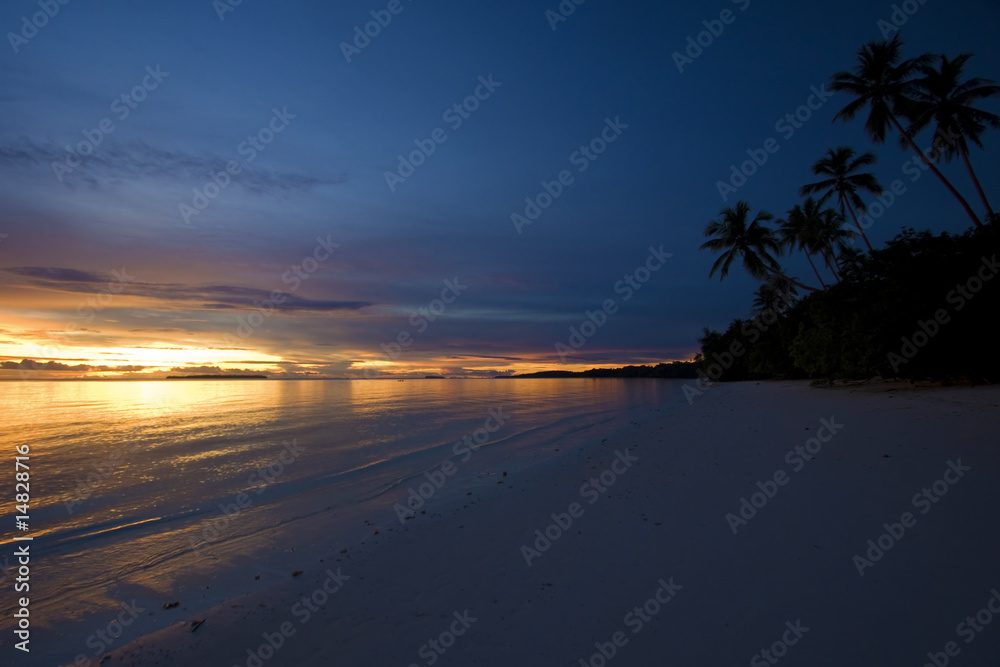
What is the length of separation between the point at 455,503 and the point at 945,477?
28.0 feet

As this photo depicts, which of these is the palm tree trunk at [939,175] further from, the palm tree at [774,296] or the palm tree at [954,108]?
the palm tree at [774,296]

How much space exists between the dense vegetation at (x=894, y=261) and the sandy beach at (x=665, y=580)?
1210 cm

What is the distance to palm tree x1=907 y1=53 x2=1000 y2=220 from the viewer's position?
24.1 m

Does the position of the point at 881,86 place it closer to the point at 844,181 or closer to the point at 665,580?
the point at 844,181

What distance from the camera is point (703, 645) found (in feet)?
11.9

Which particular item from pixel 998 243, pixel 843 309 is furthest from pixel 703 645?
pixel 843 309

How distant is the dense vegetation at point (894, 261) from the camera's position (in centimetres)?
1691

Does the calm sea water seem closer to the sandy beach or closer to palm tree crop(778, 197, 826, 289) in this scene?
the sandy beach

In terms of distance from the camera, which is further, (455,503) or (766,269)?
(766,269)

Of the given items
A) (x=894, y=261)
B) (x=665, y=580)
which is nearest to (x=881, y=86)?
(x=894, y=261)

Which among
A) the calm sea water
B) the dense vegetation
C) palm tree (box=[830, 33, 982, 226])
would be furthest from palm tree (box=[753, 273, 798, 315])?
the calm sea water

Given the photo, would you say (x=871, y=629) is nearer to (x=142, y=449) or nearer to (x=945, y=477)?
(x=945, y=477)

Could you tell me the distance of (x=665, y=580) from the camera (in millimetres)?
4727

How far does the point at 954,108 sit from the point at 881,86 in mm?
4247
